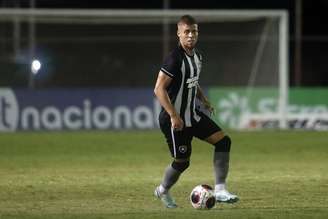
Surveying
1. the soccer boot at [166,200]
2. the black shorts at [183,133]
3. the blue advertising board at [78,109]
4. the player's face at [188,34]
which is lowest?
the blue advertising board at [78,109]

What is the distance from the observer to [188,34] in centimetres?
1069

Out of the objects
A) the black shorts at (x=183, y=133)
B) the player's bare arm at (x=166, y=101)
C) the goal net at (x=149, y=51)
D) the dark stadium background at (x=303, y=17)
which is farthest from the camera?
the dark stadium background at (x=303, y=17)

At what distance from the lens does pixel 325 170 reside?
52.2 ft

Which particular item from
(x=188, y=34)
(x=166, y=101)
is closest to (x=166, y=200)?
(x=166, y=101)

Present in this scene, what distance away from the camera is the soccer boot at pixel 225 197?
1075 centimetres

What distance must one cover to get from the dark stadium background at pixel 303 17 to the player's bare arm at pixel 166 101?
28165 millimetres

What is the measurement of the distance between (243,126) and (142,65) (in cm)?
500

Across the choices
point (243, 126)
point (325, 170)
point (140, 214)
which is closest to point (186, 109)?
point (140, 214)

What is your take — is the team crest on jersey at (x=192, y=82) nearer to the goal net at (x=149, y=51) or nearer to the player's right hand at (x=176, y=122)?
the player's right hand at (x=176, y=122)

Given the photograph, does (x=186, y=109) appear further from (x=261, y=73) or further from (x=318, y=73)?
(x=318, y=73)

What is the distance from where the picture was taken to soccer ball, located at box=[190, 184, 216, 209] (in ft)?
34.6

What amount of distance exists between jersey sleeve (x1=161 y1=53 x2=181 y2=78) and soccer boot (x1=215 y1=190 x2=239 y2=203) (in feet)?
5.00

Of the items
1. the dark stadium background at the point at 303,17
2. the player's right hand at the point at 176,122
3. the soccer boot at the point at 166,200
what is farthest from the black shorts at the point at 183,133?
the dark stadium background at the point at 303,17

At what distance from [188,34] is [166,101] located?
2.88 feet
